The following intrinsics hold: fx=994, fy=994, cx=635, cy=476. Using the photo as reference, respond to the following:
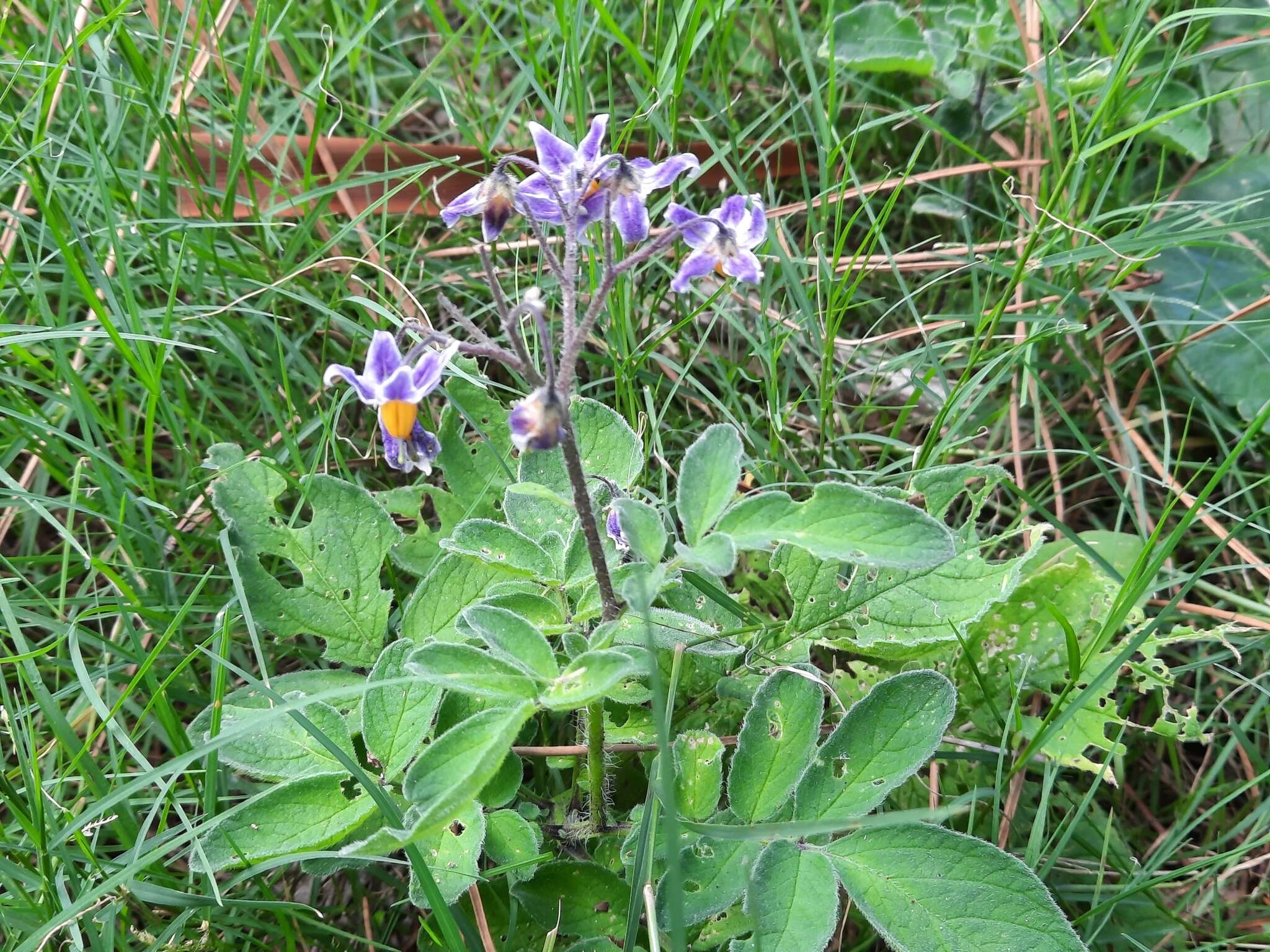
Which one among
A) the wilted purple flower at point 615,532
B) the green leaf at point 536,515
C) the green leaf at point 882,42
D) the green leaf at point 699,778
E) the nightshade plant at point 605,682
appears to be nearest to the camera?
the nightshade plant at point 605,682

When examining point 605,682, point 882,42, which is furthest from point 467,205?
point 882,42

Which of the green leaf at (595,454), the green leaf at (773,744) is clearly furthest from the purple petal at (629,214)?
the green leaf at (773,744)

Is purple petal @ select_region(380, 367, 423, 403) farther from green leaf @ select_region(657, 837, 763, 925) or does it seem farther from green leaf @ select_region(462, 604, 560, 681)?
green leaf @ select_region(657, 837, 763, 925)

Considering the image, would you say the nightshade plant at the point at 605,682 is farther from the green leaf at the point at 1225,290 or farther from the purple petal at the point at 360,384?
the green leaf at the point at 1225,290

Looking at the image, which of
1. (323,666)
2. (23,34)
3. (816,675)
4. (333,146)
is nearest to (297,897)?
(323,666)

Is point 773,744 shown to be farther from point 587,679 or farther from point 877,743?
point 587,679

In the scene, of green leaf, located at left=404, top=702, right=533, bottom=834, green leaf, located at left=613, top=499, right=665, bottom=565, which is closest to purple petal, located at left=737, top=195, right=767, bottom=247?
green leaf, located at left=613, top=499, right=665, bottom=565

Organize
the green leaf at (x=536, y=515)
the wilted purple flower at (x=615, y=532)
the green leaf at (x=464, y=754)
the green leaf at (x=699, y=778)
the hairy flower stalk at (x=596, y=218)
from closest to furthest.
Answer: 1. the green leaf at (x=464, y=754)
2. the hairy flower stalk at (x=596, y=218)
3. the green leaf at (x=699, y=778)
4. the wilted purple flower at (x=615, y=532)
5. the green leaf at (x=536, y=515)
